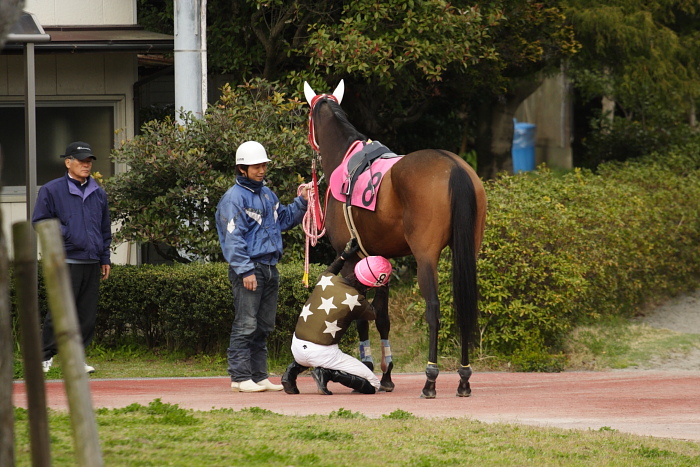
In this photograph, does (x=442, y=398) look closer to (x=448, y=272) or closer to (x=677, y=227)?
(x=448, y=272)

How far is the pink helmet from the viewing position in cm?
809

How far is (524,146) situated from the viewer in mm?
28641

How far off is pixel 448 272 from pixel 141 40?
4.89 m

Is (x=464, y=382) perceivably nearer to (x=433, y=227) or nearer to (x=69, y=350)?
(x=433, y=227)

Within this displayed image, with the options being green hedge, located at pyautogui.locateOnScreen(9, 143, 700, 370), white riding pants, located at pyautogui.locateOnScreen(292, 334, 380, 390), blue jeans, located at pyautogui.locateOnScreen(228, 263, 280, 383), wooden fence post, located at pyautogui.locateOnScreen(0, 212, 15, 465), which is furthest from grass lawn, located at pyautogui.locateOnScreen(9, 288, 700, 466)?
green hedge, located at pyautogui.locateOnScreen(9, 143, 700, 370)

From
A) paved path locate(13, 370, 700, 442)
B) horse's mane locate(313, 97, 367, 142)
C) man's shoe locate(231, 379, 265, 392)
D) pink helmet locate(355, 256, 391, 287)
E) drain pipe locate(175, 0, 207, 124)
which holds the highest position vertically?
drain pipe locate(175, 0, 207, 124)

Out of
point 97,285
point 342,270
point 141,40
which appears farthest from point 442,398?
point 141,40

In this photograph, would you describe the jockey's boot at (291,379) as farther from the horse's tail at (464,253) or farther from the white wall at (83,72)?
the white wall at (83,72)

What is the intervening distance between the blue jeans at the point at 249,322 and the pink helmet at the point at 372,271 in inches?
33.5

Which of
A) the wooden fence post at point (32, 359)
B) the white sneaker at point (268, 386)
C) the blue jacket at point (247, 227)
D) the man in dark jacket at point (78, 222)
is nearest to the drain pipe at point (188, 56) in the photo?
the man in dark jacket at point (78, 222)

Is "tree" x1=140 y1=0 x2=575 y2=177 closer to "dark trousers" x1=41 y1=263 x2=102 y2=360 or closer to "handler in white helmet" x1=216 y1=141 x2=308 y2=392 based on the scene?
"handler in white helmet" x1=216 y1=141 x2=308 y2=392

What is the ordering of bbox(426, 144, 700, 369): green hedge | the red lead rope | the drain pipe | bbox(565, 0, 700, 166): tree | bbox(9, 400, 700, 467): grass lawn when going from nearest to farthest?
1. bbox(9, 400, 700, 467): grass lawn
2. the red lead rope
3. bbox(426, 144, 700, 369): green hedge
4. the drain pipe
5. bbox(565, 0, 700, 166): tree

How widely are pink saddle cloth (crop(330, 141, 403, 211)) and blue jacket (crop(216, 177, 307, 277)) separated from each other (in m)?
0.58

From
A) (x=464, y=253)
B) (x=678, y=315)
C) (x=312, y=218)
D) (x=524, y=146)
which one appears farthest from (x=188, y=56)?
(x=524, y=146)
